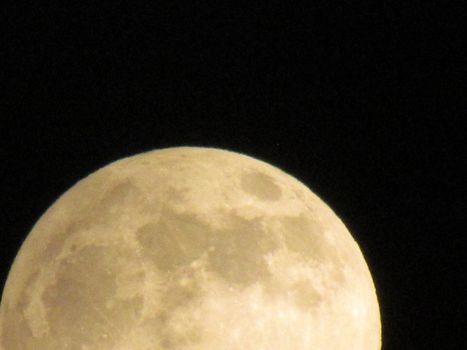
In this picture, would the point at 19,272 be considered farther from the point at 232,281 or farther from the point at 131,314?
the point at 232,281

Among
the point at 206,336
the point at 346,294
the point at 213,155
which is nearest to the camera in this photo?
the point at 206,336

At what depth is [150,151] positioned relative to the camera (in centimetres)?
553

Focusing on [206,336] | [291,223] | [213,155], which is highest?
[213,155]

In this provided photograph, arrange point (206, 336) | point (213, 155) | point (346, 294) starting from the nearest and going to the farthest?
point (206, 336) < point (346, 294) < point (213, 155)

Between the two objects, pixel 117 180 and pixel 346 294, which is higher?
pixel 117 180

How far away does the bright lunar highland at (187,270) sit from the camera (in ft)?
14.8

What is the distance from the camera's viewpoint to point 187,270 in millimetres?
4562

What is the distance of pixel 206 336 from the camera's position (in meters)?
4.46

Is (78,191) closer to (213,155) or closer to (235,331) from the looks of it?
(213,155)

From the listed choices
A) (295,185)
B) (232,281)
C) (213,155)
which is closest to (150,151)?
(213,155)

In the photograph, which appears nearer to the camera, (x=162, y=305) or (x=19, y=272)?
(x=162, y=305)

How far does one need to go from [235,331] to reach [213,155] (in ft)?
3.79


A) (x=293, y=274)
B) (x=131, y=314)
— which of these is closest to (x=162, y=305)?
(x=131, y=314)

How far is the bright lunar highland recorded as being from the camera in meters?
4.50
